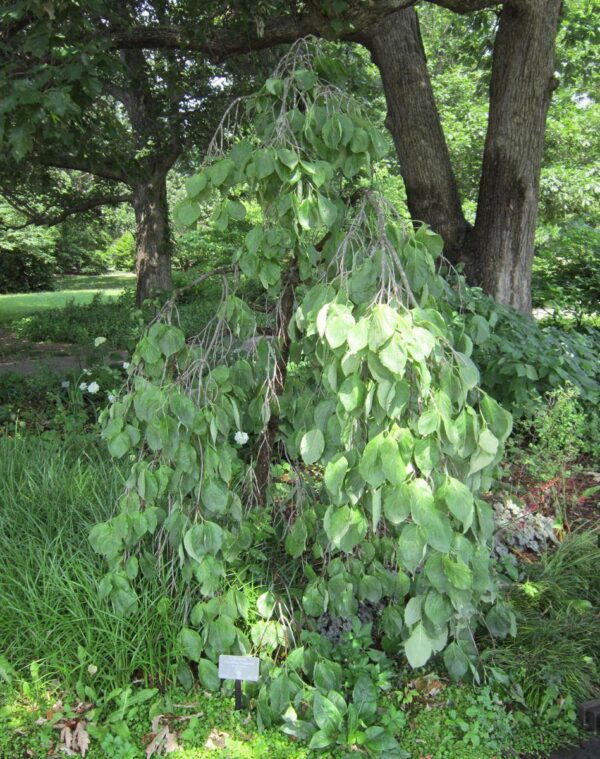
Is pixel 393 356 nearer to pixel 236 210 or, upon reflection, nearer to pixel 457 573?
pixel 457 573

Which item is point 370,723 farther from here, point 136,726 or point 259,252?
point 259,252

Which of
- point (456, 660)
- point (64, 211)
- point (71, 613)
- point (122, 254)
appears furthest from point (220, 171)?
point (122, 254)

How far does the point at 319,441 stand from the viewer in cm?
196

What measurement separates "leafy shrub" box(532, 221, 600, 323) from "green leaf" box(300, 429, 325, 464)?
230 inches

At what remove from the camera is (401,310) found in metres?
1.80

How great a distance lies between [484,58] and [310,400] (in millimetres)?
7572

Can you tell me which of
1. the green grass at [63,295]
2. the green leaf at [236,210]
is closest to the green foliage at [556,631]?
the green leaf at [236,210]

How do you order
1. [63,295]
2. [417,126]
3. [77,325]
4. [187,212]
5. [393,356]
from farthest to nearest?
[63,295] → [77,325] → [417,126] → [187,212] → [393,356]

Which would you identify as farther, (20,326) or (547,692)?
(20,326)

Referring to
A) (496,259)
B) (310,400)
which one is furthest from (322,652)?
(496,259)

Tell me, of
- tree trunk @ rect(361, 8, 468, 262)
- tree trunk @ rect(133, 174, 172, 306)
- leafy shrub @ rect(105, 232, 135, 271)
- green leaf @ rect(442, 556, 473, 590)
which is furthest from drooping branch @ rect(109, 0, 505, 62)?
leafy shrub @ rect(105, 232, 135, 271)

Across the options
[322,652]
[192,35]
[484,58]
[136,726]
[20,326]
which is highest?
[484,58]

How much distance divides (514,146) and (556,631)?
4.02 meters

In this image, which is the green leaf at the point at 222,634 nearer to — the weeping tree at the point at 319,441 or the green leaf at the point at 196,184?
the weeping tree at the point at 319,441
